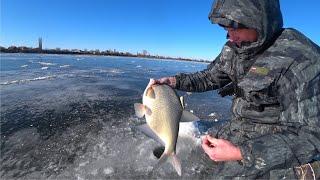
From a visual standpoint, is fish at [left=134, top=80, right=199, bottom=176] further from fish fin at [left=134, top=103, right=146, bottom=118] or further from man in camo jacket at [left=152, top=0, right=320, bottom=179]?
man in camo jacket at [left=152, top=0, right=320, bottom=179]

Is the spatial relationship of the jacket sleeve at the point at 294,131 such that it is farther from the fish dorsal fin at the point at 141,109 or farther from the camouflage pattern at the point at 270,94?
the fish dorsal fin at the point at 141,109

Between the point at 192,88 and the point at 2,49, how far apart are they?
68626 mm

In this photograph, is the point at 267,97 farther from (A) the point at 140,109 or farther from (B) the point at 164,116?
(A) the point at 140,109

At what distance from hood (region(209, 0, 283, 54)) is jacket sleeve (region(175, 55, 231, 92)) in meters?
1.06

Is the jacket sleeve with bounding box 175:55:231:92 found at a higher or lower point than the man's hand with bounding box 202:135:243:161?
higher

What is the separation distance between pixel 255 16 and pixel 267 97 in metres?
0.71

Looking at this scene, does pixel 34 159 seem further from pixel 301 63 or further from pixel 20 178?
pixel 301 63

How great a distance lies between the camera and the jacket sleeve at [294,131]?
2619mm

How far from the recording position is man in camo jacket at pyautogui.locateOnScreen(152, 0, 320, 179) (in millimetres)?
2631

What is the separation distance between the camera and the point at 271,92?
3117 mm

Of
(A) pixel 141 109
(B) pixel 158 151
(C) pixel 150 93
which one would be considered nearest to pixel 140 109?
(A) pixel 141 109

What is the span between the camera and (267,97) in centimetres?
318

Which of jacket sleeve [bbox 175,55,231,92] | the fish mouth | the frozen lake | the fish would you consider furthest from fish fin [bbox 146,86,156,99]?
the fish mouth

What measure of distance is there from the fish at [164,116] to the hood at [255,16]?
0.83 meters
